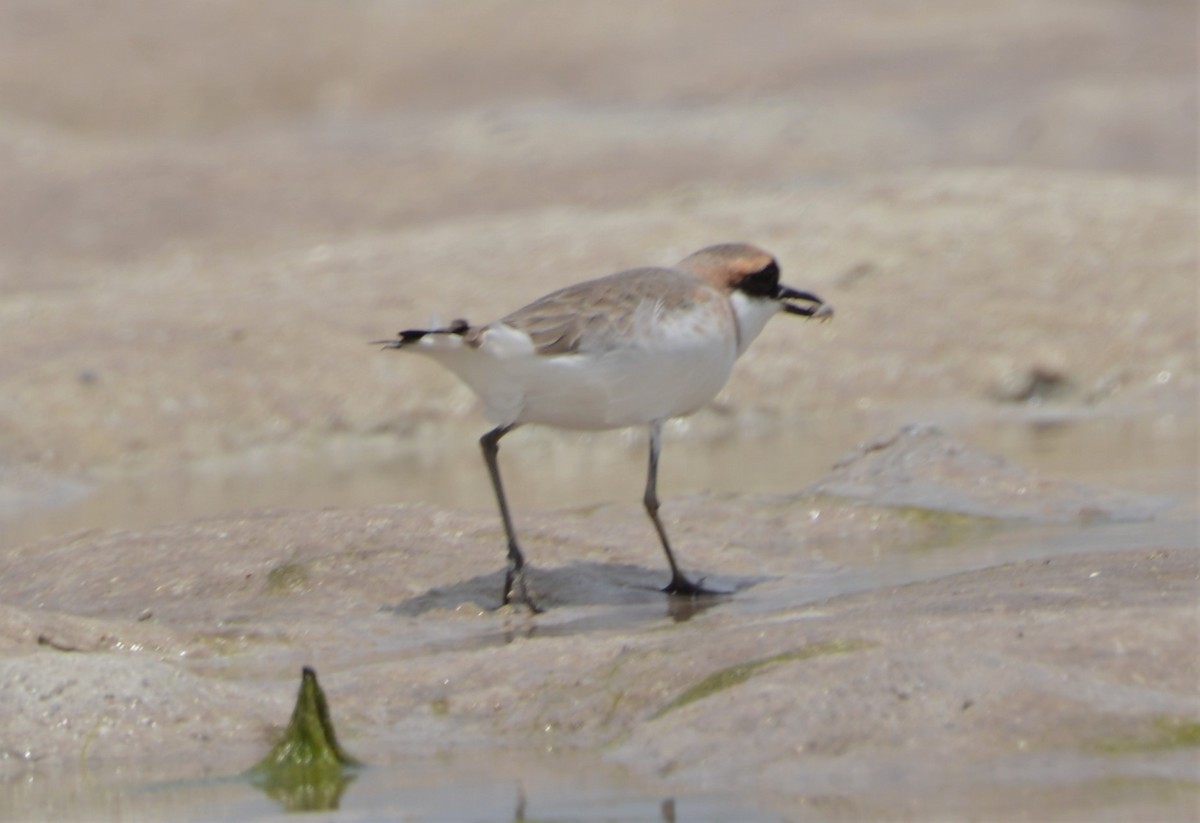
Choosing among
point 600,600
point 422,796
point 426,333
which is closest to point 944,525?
point 600,600

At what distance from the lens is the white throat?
275 inches

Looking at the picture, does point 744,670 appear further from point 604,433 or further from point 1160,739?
point 604,433

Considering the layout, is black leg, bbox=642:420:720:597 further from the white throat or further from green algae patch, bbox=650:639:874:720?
green algae patch, bbox=650:639:874:720

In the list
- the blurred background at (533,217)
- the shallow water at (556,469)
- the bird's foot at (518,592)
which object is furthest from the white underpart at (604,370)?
the blurred background at (533,217)

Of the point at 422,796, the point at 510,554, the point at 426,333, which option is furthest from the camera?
the point at 510,554

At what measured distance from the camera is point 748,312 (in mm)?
7035

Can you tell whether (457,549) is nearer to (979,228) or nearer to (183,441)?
(183,441)

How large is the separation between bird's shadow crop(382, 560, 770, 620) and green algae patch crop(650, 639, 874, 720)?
5.31ft

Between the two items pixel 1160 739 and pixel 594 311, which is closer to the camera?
pixel 1160 739

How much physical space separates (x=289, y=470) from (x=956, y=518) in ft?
15.7

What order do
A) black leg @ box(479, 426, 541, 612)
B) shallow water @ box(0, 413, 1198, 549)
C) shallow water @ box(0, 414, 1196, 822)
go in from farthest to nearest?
shallow water @ box(0, 413, 1198, 549) < black leg @ box(479, 426, 541, 612) < shallow water @ box(0, 414, 1196, 822)

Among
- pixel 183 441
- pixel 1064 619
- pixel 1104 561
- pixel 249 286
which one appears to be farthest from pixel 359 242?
pixel 1064 619

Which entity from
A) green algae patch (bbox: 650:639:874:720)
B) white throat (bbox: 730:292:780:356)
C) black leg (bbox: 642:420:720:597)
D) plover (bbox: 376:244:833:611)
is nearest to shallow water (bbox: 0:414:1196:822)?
black leg (bbox: 642:420:720:597)

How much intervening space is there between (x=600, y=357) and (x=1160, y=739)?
2607 mm
